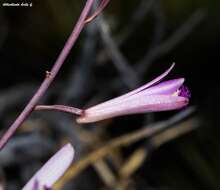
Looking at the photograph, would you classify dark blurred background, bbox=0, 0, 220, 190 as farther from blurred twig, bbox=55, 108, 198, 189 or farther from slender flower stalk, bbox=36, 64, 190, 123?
slender flower stalk, bbox=36, 64, 190, 123

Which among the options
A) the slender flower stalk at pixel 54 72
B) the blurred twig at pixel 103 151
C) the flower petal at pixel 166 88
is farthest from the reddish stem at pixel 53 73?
the blurred twig at pixel 103 151

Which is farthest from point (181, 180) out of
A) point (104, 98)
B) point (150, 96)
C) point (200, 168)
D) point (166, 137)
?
point (150, 96)

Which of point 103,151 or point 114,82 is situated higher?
point 114,82

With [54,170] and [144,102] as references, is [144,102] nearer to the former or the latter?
[144,102]

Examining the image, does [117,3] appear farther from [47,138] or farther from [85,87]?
[47,138]

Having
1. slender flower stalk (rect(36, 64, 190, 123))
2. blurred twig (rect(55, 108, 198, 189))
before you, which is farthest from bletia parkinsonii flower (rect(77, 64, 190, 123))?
blurred twig (rect(55, 108, 198, 189))

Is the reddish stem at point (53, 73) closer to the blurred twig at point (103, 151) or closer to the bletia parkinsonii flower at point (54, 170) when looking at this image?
the bletia parkinsonii flower at point (54, 170)

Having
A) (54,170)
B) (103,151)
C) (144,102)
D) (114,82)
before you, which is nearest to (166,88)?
(144,102)
